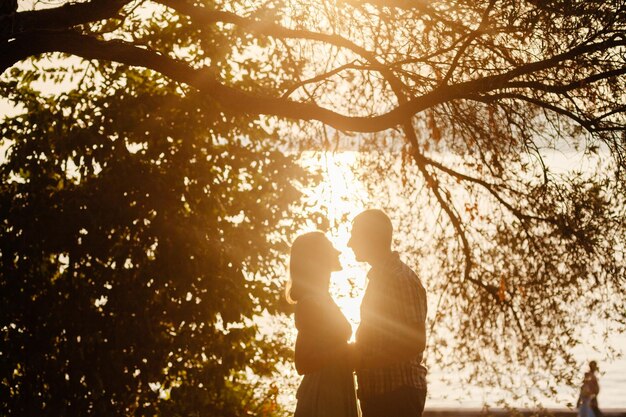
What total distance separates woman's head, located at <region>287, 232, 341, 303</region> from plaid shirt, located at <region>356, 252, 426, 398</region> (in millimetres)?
309

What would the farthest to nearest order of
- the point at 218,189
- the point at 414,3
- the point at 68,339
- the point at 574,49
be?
the point at 218,189
the point at 68,339
the point at 414,3
the point at 574,49

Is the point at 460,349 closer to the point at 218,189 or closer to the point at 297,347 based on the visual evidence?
the point at 218,189

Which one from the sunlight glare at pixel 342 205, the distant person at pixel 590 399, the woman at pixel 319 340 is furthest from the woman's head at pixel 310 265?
the distant person at pixel 590 399

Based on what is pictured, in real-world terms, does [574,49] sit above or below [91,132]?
below

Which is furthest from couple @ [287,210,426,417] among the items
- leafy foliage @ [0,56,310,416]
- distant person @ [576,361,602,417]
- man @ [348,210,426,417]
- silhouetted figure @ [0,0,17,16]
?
distant person @ [576,361,602,417]

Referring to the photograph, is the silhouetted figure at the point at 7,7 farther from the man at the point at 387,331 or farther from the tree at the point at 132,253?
the man at the point at 387,331

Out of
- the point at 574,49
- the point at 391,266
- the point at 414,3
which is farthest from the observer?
the point at 414,3

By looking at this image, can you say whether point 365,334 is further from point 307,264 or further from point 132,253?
point 132,253

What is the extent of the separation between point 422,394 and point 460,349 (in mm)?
6307

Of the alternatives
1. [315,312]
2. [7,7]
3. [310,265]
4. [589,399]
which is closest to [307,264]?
[310,265]

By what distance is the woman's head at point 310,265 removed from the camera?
440 cm

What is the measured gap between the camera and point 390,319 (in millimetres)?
4129

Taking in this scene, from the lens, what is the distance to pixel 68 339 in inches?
338

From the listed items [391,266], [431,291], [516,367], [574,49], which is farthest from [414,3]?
[516,367]
